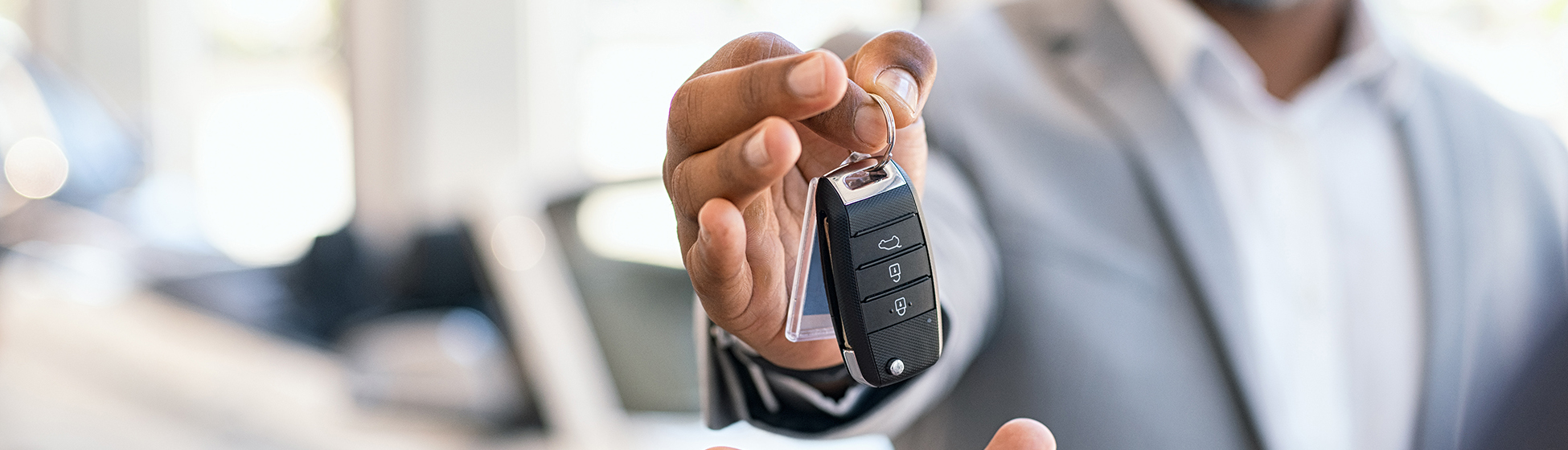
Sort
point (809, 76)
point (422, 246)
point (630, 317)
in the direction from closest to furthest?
point (809, 76) → point (630, 317) → point (422, 246)

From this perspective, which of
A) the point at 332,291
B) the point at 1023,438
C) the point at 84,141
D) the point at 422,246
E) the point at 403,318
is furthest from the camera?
the point at 332,291

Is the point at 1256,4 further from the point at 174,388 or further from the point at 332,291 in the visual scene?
the point at 332,291

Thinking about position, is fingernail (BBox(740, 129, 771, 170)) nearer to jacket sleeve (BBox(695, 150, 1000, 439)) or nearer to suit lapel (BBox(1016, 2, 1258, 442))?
jacket sleeve (BBox(695, 150, 1000, 439))

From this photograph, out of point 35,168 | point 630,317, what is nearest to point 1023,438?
point 630,317

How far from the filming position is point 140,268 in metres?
1.98

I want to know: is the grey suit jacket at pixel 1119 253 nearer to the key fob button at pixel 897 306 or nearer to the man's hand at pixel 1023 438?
the man's hand at pixel 1023 438

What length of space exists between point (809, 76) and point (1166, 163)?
1.12 ft

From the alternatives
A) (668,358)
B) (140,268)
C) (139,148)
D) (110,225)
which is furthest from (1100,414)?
(139,148)

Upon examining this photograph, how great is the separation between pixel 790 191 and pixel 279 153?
4041 millimetres

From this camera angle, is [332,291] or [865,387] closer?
[865,387]

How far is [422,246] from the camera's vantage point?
2043 mm

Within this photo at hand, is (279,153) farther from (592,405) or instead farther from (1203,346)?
(1203,346)

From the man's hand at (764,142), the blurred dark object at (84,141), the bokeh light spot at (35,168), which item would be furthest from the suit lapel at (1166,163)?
the blurred dark object at (84,141)

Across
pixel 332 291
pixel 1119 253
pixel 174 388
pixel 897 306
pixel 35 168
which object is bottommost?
pixel 332 291
